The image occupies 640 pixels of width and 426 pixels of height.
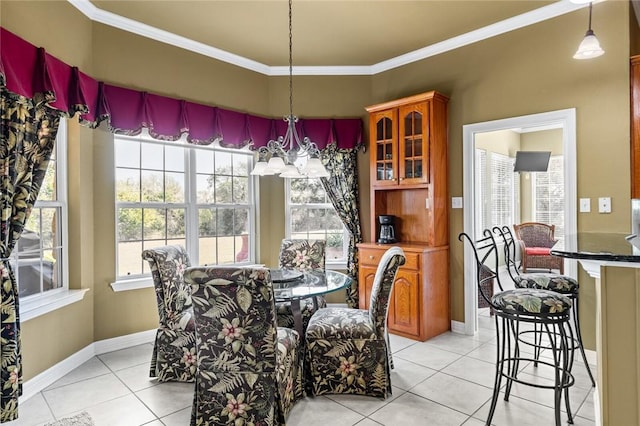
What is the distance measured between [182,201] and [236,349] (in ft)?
7.74

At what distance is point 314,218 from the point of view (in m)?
4.78

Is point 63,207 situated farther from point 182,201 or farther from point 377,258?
point 377,258

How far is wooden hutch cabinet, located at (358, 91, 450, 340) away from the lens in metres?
3.67

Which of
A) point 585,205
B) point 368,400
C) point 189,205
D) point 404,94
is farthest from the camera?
point 404,94

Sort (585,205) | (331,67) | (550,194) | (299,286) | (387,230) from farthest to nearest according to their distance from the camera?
(550,194) → (331,67) → (387,230) → (585,205) → (299,286)

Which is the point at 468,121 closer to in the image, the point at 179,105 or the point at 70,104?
the point at 179,105

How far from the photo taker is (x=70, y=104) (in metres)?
2.89

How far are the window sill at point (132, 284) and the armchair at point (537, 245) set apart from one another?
564 cm

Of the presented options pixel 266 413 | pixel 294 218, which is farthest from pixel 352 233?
pixel 266 413

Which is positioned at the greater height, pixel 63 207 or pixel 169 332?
pixel 63 207

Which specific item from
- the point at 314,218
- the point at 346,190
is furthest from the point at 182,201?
the point at 346,190

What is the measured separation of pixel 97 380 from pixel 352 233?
292 cm

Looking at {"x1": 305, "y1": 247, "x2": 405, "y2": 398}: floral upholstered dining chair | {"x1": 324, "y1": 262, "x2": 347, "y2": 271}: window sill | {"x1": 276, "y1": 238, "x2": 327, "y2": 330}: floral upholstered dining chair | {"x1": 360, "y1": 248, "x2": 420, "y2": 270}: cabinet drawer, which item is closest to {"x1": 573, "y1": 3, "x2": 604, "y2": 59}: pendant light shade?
{"x1": 305, "y1": 247, "x2": 405, "y2": 398}: floral upholstered dining chair

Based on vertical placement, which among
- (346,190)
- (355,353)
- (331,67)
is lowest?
(355,353)
